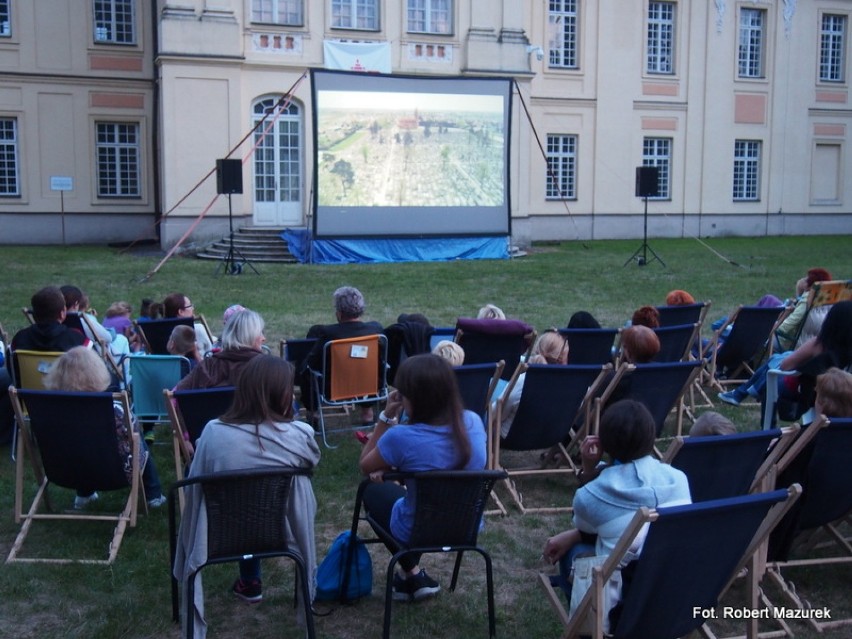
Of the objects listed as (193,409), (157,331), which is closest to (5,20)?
(157,331)

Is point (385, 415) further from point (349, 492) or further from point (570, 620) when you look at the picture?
point (349, 492)

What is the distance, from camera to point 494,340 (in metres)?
6.37

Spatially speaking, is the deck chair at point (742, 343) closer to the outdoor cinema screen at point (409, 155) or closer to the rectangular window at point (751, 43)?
the outdoor cinema screen at point (409, 155)

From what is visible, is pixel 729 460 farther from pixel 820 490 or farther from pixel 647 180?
pixel 647 180

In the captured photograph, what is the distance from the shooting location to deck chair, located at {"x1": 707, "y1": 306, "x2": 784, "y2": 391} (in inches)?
285

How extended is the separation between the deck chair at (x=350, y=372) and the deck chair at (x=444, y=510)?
8.57 feet

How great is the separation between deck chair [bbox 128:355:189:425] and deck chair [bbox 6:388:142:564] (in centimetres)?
106

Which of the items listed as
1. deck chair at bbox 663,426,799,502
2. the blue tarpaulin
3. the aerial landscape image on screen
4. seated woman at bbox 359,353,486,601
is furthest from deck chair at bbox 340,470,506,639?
the aerial landscape image on screen

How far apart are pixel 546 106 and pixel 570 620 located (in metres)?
22.6

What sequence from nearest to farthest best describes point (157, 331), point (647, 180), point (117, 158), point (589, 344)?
point (589, 344)
point (157, 331)
point (647, 180)
point (117, 158)

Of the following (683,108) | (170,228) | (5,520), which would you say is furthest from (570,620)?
(683,108)

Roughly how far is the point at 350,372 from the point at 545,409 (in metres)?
1.48

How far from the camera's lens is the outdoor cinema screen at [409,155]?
19219 mm

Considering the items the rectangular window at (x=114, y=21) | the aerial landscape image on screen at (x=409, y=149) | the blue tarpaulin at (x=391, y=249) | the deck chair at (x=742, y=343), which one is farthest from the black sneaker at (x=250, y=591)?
the rectangular window at (x=114, y=21)
